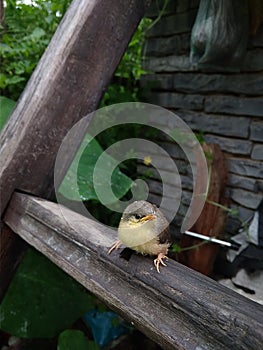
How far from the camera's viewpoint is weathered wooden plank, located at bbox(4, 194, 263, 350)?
60 cm

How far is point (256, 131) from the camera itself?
1.68 m

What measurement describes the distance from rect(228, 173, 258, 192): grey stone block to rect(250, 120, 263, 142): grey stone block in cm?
18

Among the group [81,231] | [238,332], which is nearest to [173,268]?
[238,332]

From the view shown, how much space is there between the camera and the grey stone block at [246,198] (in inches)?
67.0

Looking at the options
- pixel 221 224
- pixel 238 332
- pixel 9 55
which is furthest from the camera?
pixel 9 55

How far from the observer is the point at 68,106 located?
1.22 m

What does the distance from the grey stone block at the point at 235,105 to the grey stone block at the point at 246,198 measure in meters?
0.34

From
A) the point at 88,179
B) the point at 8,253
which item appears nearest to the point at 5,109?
the point at 88,179

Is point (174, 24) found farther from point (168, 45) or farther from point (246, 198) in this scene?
point (246, 198)

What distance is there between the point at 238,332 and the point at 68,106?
85 centimetres

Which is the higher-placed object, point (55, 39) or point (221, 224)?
point (55, 39)

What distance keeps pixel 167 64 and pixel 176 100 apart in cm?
20

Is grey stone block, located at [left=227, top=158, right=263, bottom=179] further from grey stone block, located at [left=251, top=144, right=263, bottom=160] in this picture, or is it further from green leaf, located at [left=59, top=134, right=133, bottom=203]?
green leaf, located at [left=59, top=134, right=133, bottom=203]

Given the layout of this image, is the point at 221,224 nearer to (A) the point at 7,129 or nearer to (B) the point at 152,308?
(A) the point at 7,129
